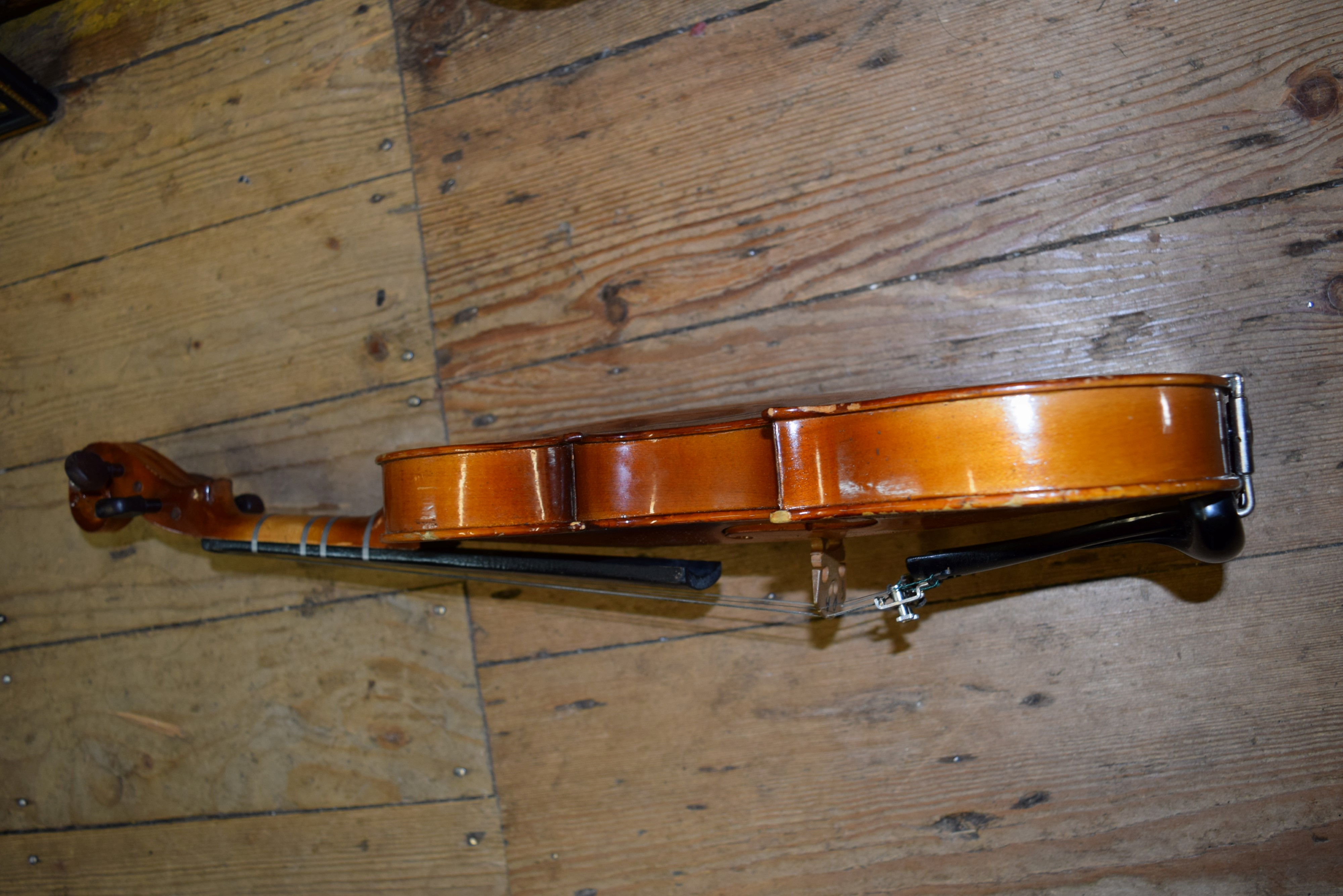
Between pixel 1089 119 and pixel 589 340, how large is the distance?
873 mm

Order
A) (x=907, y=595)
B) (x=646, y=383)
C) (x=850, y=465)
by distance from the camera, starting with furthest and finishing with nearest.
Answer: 1. (x=646, y=383)
2. (x=907, y=595)
3. (x=850, y=465)

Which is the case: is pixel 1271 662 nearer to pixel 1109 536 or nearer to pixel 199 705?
pixel 1109 536

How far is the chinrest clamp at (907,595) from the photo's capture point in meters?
1.20

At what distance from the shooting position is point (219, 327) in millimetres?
1632

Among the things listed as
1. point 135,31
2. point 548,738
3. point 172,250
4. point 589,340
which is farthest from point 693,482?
point 135,31

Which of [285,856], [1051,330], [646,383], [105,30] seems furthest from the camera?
[105,30]

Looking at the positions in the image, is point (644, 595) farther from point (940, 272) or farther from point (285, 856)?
point (285, 856)

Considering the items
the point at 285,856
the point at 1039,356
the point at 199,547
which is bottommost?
the point at 285,856

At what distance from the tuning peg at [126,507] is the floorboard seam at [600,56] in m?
0.82

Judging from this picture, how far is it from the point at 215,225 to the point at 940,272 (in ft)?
4.43

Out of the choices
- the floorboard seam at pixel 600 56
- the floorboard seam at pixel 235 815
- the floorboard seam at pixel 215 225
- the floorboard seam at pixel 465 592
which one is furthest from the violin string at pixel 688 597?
the floorboard seam at pixel 600 56

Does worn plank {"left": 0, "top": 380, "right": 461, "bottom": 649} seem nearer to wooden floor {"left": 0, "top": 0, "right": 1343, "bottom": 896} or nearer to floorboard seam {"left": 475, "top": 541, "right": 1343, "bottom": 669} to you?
wooden floor {"left": 0, "top": 0, "right": 1343, "bottom": 896}

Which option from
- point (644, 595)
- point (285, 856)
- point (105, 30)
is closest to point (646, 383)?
point (644, 595)

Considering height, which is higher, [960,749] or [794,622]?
[794,622]
